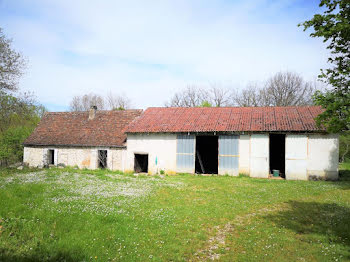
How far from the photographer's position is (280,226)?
28.5ft

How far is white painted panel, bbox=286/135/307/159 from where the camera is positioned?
62.7 feet

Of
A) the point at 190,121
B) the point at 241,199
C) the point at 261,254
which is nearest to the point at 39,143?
the point at 190,121

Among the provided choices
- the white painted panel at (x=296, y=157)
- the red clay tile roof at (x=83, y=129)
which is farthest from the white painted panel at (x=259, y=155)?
the red clay tile roof at (x=83, y=129)

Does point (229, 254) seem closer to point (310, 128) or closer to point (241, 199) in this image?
point (241, 199)

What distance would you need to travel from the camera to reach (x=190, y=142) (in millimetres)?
21547

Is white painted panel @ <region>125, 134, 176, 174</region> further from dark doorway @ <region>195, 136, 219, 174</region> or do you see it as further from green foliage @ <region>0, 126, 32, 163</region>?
green foliage @ <region>0, 126, 32, 163</region>

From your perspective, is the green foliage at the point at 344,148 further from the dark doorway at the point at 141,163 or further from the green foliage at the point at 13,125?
the green foliage at the point at 13,125

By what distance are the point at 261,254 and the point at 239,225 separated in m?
2.28

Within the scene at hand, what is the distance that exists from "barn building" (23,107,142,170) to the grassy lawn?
33.2 feet

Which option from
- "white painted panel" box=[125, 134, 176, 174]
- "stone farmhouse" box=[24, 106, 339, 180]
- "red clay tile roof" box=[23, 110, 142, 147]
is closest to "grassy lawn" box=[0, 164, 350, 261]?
"stone farmhouse" box=[24, 106, 339, 180]

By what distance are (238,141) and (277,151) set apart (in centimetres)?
761

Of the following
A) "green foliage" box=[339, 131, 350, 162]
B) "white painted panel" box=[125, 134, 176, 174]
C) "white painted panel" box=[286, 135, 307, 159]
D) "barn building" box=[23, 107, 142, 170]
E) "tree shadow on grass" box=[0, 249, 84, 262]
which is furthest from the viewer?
"green foliage" box=[339, 131, 350, 162]

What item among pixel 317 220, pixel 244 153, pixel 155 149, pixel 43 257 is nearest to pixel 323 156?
pixel 244 153

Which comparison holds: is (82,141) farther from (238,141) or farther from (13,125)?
(238,141)
